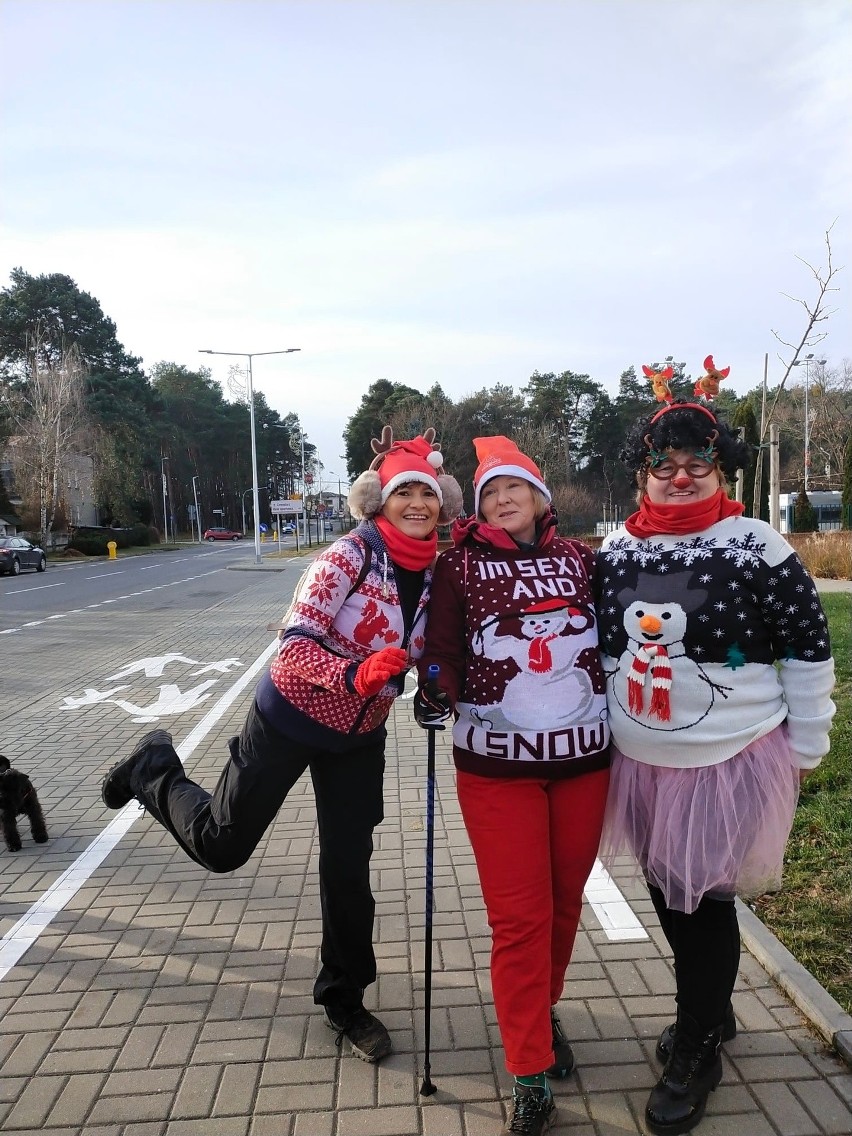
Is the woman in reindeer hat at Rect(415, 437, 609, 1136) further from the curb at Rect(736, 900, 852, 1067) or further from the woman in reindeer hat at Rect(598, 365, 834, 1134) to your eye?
the curb at Rect(736, 900, 852, 1067)

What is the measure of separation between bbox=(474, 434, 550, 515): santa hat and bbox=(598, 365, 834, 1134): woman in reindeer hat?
Answer: 38cm

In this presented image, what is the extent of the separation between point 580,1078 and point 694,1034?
39cm

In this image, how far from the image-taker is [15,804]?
4.46 metres

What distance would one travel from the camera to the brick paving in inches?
95.4

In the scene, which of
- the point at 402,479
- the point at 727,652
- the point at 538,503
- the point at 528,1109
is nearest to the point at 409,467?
the point at 402,479

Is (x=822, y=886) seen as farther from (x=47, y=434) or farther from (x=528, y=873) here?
(x=47, y=434)

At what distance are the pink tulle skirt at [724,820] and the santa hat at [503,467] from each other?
0.99m

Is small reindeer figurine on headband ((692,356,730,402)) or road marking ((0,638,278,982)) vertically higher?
small reindeer figurine on headband ((692,356,730,402))

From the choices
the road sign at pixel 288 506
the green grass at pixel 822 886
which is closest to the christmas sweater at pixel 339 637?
the green grass at pixel 822 886

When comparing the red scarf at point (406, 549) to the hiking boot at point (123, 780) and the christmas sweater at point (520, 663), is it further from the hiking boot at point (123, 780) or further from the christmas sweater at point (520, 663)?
the hiking boot at point (123, 780)

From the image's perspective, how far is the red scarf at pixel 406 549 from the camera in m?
2.63

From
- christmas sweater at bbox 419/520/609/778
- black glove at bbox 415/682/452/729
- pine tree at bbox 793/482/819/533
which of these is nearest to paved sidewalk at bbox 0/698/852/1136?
christmas sweater at bbox 419/520/609/778

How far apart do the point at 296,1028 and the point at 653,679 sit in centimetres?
173

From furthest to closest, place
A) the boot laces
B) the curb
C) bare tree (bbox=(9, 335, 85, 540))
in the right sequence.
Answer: bare tree (bbox=(9, 335, 85, 540)), the curb, the boot laces
